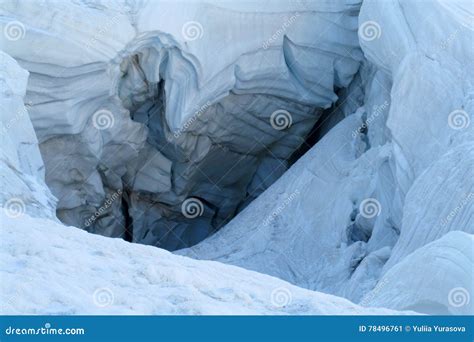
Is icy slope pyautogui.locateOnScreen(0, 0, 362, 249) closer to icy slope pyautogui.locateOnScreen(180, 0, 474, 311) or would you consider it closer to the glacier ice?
the glacier ice

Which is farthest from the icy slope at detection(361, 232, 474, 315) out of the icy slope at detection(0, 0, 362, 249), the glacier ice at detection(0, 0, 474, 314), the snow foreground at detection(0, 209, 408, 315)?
the icy slope at detection(0, 0, 362, 249)

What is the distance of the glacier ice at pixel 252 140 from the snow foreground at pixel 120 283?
3 cm

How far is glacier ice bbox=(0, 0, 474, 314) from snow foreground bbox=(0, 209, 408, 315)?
0.10 ft

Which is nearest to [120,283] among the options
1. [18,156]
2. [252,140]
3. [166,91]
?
[18,156]

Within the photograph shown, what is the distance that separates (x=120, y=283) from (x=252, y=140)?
20.5ft

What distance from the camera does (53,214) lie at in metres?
6.88

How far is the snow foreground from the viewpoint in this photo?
407cm

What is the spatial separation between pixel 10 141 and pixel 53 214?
846 mm

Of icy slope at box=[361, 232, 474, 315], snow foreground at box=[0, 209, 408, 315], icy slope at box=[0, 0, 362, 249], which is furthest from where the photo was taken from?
icy slope at box=[0, 0, 362, 249]

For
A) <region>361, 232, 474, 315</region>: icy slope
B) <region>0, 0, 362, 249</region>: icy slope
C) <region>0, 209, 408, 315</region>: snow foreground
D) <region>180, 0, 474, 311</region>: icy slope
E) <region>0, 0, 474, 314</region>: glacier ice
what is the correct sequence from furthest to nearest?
<region>0, 0, 362, 249</region>: icy slope, <region>180, 0, 474, 311</region>: icy slope, <region>0, 0, 474, 314</region>: glacier ice, <region>361, 232, 474, 315</region>: icy slope, <region>0, 209, 408, 315</region>: snow foreground

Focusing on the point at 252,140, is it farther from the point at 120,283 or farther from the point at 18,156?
→ the point at 120,283
